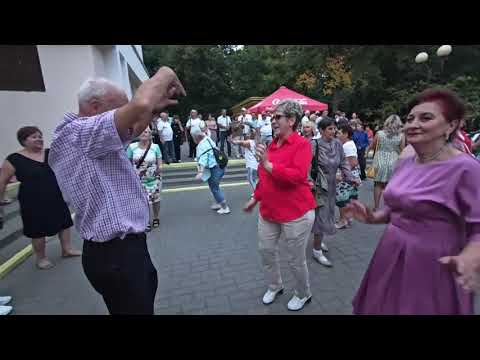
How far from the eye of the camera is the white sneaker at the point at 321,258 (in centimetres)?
373

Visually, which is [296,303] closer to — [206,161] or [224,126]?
[206,161]

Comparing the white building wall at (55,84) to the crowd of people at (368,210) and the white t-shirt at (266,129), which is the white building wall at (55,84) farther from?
the crowd of people at (368,210)

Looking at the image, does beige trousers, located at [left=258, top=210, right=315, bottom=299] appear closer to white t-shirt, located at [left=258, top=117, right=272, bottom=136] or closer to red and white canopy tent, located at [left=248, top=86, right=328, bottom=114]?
white t-shirt, located at [left=258, top=117, right=272, bottom=136]

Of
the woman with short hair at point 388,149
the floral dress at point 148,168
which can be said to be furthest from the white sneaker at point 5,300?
the woman with short hair at point 388,149

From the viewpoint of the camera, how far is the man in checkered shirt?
4.36 feet

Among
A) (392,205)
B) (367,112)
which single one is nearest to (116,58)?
(392,205)

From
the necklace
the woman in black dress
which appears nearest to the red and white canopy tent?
the woman in black dress

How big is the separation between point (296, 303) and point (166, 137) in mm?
8682

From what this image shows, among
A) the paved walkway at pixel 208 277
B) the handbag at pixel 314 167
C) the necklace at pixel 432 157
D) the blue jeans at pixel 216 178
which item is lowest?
the paved walkway at pixel 208 277

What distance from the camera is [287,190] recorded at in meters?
2.57

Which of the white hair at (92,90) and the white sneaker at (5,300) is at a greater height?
the white hair at (92,90)

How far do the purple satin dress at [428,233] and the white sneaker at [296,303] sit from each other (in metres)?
1.24

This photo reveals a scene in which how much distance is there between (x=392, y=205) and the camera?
5.56 feet
